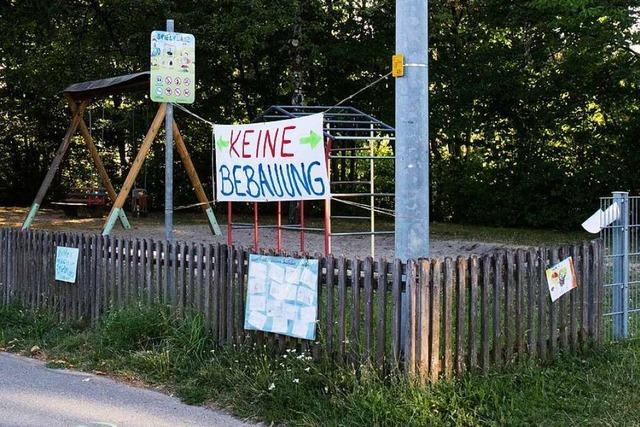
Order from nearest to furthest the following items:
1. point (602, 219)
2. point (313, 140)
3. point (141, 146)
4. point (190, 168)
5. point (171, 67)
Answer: point (602, 219)
point (171, 67)
point (313, 140)
point (141, 146)
point (190, 168)

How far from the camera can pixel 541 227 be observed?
21.4 meters

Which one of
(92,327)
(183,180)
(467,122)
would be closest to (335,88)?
(467,122)

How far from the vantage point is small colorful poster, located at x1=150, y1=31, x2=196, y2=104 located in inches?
302

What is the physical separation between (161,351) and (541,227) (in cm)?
1744

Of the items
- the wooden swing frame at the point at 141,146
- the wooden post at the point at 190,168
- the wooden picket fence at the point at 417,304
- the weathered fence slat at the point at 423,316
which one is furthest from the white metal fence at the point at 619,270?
the wooden post at the point at 190,168

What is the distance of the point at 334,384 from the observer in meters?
4.98

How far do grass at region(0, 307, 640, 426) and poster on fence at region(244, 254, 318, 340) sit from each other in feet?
0.80

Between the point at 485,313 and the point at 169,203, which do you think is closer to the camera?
the point at 485,313

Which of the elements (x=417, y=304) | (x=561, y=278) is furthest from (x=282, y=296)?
(x=561, y=278)

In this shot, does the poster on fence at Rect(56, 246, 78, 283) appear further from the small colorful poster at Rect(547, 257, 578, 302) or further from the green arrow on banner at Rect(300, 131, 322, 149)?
the small colorful poster at Rect(547, 257, 578, 302)

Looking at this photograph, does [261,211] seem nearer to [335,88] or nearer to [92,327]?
[335,88]

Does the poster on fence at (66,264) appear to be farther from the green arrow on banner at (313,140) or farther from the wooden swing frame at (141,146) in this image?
the wooden swing frame at (141,146)

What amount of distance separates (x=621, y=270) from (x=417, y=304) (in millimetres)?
2987

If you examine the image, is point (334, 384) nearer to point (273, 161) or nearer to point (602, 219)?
point (602, 219)
